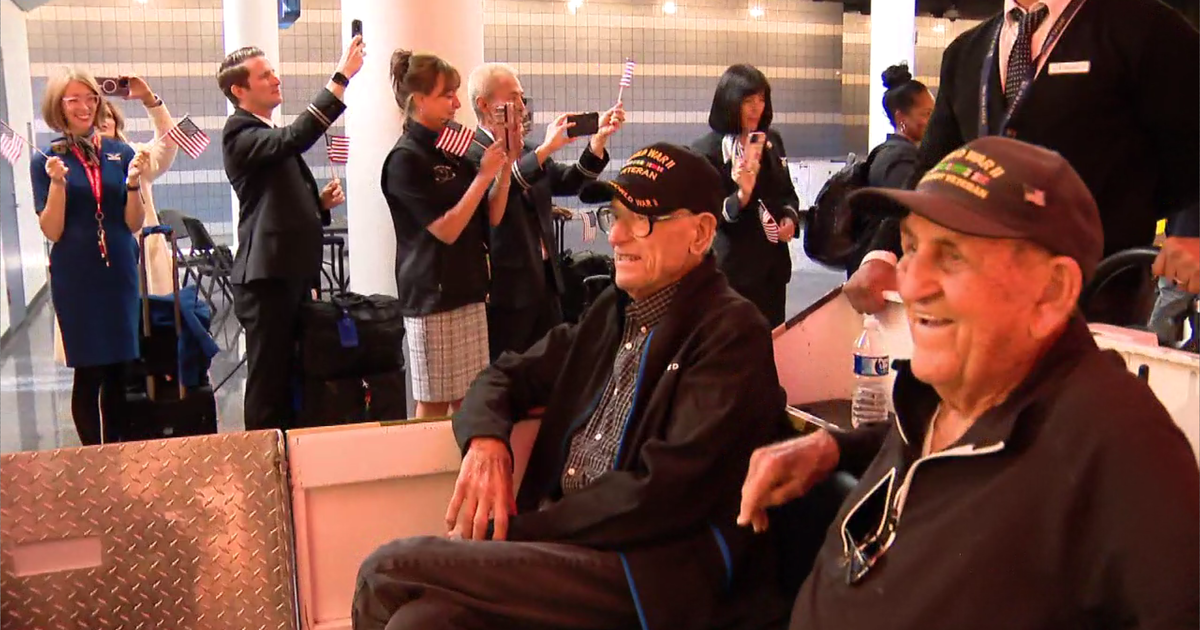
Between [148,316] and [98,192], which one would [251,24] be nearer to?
[98,192]

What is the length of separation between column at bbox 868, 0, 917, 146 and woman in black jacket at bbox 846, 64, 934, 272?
4.10 m

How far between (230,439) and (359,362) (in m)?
1.75

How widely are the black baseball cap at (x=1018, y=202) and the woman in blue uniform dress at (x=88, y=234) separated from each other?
347 centimetres

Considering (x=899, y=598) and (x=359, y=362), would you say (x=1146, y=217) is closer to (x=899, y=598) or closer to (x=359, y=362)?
(x=899, y=598)

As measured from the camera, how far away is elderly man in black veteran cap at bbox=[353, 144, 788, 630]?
1.80 m

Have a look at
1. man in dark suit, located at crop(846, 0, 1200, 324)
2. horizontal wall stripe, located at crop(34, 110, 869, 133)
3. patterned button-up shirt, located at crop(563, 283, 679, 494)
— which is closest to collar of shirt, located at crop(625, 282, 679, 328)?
patterned button-up shirt, located at crop(563, 283, 679, 494)

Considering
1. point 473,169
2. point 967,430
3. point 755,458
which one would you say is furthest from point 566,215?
point 967,430

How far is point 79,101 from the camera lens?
151 inches

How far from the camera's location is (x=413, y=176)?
11.6 ft

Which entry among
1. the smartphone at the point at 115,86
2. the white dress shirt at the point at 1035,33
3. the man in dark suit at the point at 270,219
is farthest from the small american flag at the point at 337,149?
the white dress shirt at the point at 1035,33

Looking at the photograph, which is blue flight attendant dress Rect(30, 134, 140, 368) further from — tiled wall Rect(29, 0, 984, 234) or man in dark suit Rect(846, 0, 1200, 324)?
tiled wall Rect(29, 0, 984, 234)

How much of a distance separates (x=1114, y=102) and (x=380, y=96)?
3376 millimetres

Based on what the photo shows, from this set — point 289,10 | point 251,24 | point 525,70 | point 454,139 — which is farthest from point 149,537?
point 525,70

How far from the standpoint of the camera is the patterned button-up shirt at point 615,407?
6.70 ft
